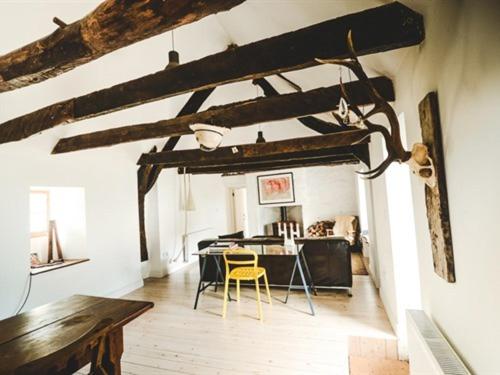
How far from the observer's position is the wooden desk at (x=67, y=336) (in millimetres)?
1040

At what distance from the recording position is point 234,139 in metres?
6.19

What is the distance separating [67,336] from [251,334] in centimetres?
190

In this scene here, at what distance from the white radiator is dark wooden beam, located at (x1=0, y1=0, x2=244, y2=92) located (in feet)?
5.49

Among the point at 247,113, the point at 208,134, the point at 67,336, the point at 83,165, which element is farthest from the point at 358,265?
the point at 83,165

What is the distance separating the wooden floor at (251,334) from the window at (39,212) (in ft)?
6.64

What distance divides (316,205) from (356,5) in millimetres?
6015

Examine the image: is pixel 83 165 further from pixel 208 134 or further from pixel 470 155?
pixel 470 155

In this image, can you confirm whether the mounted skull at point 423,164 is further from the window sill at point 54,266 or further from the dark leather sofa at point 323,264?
the window sill at point 54,266

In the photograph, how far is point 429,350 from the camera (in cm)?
115

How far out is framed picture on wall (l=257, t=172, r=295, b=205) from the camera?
22.6 feet

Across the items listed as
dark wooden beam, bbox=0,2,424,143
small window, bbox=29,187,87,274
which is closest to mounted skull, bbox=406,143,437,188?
dark wooden beam, bbox=0,2,424,143

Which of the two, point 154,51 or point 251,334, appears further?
point 154,51

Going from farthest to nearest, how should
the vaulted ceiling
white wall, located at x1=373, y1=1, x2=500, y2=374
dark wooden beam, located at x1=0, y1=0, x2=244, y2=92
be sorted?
the vaulted ceiling
dark wooden beam, located at x1=0, y1=0, x2=244, y2=92
white wall, located at x1=373, y1=1, x2=500, y2=374

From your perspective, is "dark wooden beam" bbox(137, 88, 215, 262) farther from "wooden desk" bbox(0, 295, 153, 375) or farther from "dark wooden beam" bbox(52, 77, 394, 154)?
"wooden desk" bbox(0, 295, 153, 375)
